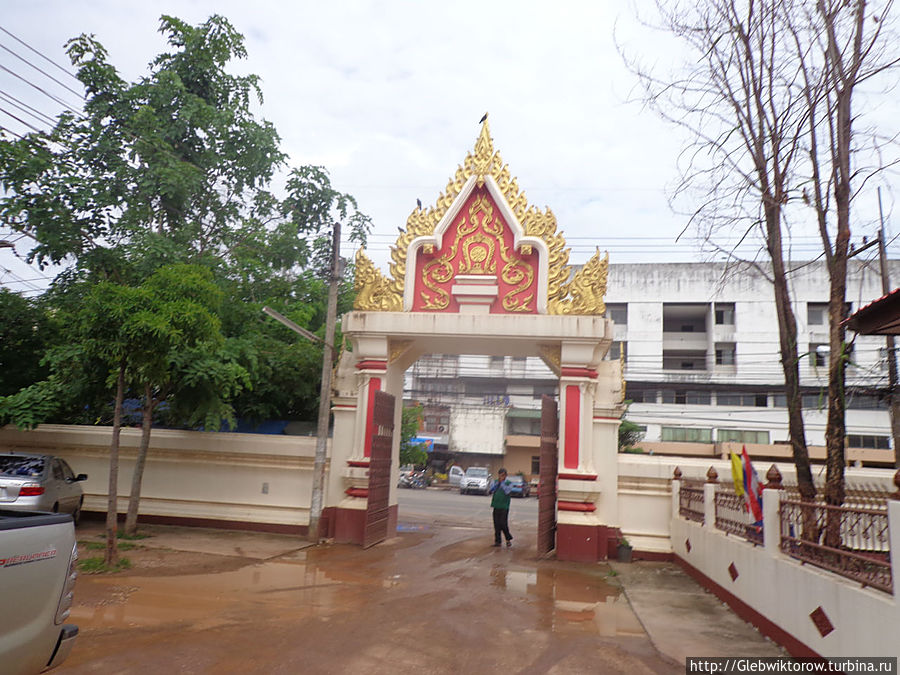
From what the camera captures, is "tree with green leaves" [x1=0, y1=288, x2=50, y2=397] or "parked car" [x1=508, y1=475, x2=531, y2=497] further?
"parked car" [x1=508, y1=475, x2=531, y2=497]

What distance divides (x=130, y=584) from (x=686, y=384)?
31.4 m

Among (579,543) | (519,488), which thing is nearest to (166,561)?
(579,543)

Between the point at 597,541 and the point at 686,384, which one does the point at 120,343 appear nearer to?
the point at 597,541

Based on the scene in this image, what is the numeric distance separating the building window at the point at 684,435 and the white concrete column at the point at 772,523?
29151mm

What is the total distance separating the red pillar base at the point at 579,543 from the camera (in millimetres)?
10823

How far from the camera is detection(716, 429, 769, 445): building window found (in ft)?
109

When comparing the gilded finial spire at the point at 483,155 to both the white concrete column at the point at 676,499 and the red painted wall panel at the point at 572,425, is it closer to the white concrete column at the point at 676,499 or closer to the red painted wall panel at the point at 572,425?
the red painted wall panel at the point at 572,425

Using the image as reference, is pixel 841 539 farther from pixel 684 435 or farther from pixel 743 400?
pixel 743 400

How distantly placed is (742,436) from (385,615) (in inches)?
1217

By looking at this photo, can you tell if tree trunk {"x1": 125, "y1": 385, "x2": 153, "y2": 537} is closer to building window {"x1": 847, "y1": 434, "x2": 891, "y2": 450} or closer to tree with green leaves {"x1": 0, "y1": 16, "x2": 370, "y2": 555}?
tree with green leaves {"x1": 0, "y1": 16, "x2": 370, "y2": 555}

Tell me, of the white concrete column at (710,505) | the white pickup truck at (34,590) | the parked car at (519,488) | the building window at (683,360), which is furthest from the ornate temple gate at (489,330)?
the building window at (683,360)

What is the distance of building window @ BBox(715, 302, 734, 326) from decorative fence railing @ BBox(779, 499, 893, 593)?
31373 millimetres

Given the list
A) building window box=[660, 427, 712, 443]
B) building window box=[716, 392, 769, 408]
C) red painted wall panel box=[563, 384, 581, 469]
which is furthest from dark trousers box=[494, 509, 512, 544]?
building window box=[716, 392, 769, 408]

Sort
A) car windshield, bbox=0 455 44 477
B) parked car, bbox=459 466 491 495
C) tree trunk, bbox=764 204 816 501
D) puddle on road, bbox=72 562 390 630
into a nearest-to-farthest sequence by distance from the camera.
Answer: puddle on road, bbox=72 562 390 630 < tree trunk, bbox=764 204 816 501 < car windshield, bbox=0 455 44 477 < parked car, bbox=459 466 491 495
